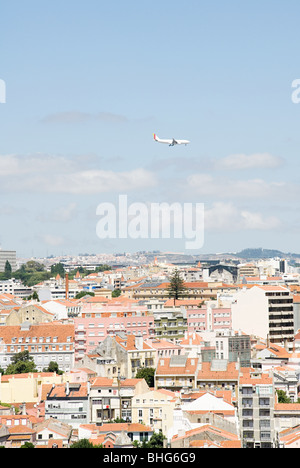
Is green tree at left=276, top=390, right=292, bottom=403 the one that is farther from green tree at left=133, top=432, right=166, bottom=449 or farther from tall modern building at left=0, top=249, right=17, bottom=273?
tall modern building at left=0, top=249, right=17, bottom=273

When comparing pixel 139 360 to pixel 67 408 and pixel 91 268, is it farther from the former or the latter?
pixel 91 268

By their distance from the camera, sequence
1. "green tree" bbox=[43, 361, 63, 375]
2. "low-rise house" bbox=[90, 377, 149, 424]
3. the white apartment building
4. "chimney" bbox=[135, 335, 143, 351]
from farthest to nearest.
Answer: the white apartment building → "green tree" bbox=[43, 361, 63, 375] → "chimney" bbox=[135, 335, 143, 351] → "low-rise house" bbox=[90, 377, 149, 424]

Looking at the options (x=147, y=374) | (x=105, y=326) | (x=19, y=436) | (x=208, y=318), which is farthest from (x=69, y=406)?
(x=208, y=318)

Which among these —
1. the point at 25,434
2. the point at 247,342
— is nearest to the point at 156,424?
the point at 25,434

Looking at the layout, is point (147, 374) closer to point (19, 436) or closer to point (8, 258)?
point (19, 436)

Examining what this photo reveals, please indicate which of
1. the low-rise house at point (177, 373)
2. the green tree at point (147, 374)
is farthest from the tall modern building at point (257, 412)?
the green tree at point (147, 374)

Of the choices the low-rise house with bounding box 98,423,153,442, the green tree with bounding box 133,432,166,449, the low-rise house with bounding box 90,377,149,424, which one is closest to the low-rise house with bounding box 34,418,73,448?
the low-rise house with bounding box 98,423,153,442
